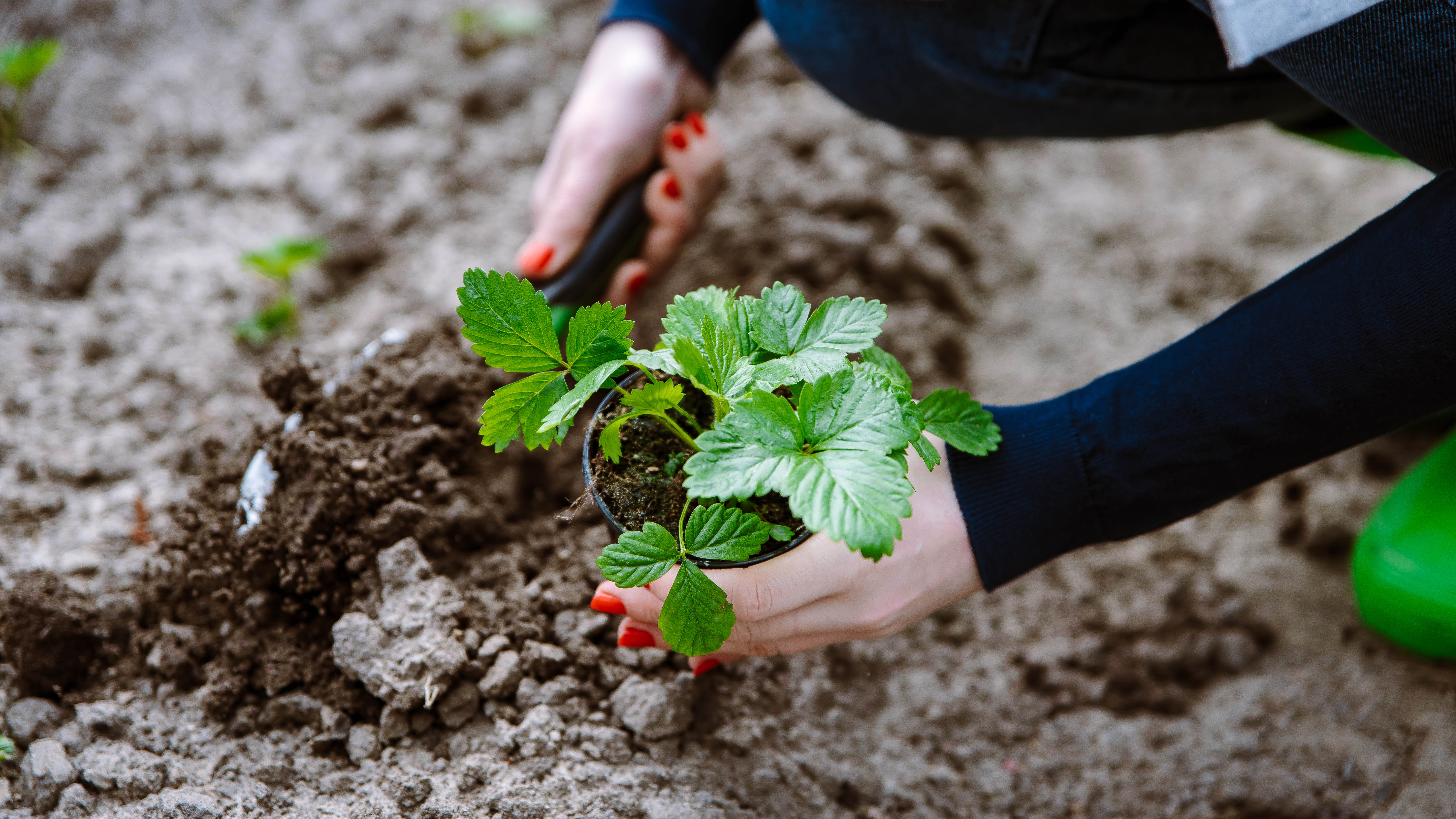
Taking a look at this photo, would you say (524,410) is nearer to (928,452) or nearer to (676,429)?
(676,429)

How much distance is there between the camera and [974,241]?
194 centimetres

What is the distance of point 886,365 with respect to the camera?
983 millimetres

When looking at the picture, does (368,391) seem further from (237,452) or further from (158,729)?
(158,729)

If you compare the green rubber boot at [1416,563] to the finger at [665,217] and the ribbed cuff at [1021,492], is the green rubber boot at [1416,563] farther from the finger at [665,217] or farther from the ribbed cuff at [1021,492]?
the finger at [665,217]

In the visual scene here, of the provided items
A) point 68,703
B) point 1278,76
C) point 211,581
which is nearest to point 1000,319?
point 1278,76

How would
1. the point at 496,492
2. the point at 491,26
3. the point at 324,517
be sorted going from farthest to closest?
the point at 491,26 → the point at 496,492 → the point at 324,517

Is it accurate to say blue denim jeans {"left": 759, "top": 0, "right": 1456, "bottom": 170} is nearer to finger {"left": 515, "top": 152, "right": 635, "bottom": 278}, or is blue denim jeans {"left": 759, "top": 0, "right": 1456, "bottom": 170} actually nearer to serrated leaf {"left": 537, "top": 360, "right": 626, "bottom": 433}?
finger {"left": 515, "top": 152, "right": 635, "bottom": 278}

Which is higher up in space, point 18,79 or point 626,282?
point 18,79

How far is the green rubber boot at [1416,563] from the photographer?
54.3 inches

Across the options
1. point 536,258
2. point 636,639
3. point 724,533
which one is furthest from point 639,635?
point 536,258

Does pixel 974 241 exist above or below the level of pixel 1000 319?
above

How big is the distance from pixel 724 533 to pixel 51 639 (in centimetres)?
92

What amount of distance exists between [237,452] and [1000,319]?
4.65ft

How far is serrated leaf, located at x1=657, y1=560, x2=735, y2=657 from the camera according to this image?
856 mm
